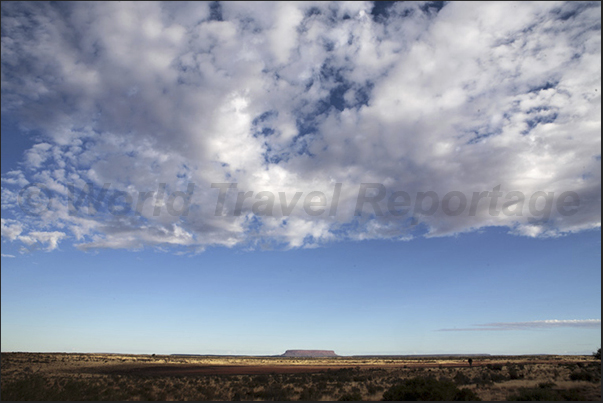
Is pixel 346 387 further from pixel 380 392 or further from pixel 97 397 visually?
pixel 97 397

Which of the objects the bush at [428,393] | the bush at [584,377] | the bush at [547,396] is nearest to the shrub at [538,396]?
the bush at [547,396]

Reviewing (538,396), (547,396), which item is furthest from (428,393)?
(547,396)

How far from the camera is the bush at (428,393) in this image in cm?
1909

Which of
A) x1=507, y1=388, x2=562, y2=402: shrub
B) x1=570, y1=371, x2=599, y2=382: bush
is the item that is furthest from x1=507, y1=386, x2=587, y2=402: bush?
x1=570, y1=371, x2=599, y2=382: bush

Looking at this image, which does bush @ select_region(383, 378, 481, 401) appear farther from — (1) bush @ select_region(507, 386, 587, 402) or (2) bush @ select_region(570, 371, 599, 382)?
(2) bush @ select_region(570, 371, 599, 382)

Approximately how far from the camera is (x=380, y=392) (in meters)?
26.9

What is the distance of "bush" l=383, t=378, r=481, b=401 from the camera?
62.6ft

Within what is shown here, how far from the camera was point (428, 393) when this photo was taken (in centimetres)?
1950

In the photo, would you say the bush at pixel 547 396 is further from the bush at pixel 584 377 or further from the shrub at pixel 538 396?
the bush at pixel 584 377

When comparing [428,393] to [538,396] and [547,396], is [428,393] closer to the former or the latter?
[538,396]

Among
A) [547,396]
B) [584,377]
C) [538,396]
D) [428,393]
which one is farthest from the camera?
[584,377]

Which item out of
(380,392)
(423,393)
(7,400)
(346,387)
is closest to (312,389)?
(346,387)

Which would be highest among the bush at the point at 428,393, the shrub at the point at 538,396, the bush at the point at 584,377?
the bush at the point at 428,393

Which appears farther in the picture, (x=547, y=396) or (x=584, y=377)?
(x=584, y=377)
